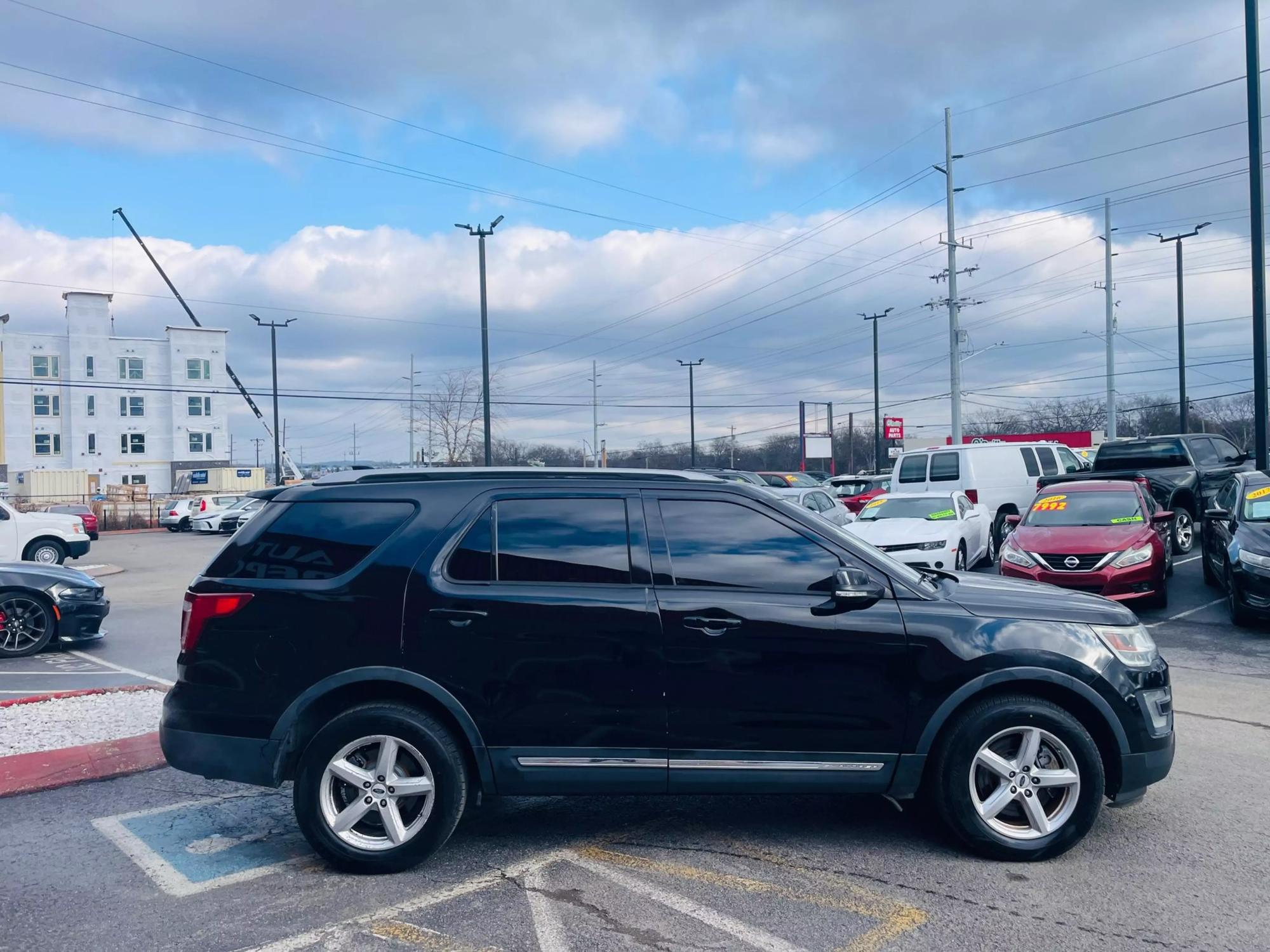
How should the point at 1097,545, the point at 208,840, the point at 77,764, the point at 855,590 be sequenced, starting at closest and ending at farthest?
the point at 855,590
the point at 208,840
the point at 77,764
the point at 1097,545

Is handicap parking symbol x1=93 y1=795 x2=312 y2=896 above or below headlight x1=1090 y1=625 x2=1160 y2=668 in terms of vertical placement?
below

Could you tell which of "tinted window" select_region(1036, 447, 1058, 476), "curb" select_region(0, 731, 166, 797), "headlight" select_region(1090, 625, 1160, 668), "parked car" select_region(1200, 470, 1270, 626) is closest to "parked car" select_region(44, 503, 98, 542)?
"curb" select_region(0, 731, 166, 797)

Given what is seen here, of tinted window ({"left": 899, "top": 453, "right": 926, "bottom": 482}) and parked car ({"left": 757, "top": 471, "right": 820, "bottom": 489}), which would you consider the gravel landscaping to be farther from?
parked car ({"left": 757, "top": 471, "right": 820, "bottom": 489})

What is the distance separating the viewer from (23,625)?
10578 millimetres

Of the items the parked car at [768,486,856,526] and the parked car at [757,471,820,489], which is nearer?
the parked car at [768,486,856,526]

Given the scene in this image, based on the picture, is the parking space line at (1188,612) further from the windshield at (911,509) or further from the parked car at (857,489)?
the parked car at (857,489)

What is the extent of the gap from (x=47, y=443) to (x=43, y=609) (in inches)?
2575

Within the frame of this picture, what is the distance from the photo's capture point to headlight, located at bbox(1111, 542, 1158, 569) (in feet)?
38.2

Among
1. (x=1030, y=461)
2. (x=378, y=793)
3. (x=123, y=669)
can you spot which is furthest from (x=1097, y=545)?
(x=123, y=669)

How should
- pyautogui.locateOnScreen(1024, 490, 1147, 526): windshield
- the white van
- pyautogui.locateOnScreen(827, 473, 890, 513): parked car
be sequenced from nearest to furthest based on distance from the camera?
pyautogui.locateOnScreen(1024, 490, 1147, 526): windshield < the white van < pyautogui.locateOnScreen(827, 473, 890, 513): parked car

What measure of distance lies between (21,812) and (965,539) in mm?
13031

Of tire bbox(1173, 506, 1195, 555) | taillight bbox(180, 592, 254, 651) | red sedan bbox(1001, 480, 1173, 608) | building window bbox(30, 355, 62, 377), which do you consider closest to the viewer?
taillight bbox(180, 592, 254, 651)

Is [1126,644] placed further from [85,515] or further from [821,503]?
[85,515]

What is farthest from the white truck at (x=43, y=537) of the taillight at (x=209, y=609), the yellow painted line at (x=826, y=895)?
the yellow painted line at (x=826, y=895)
